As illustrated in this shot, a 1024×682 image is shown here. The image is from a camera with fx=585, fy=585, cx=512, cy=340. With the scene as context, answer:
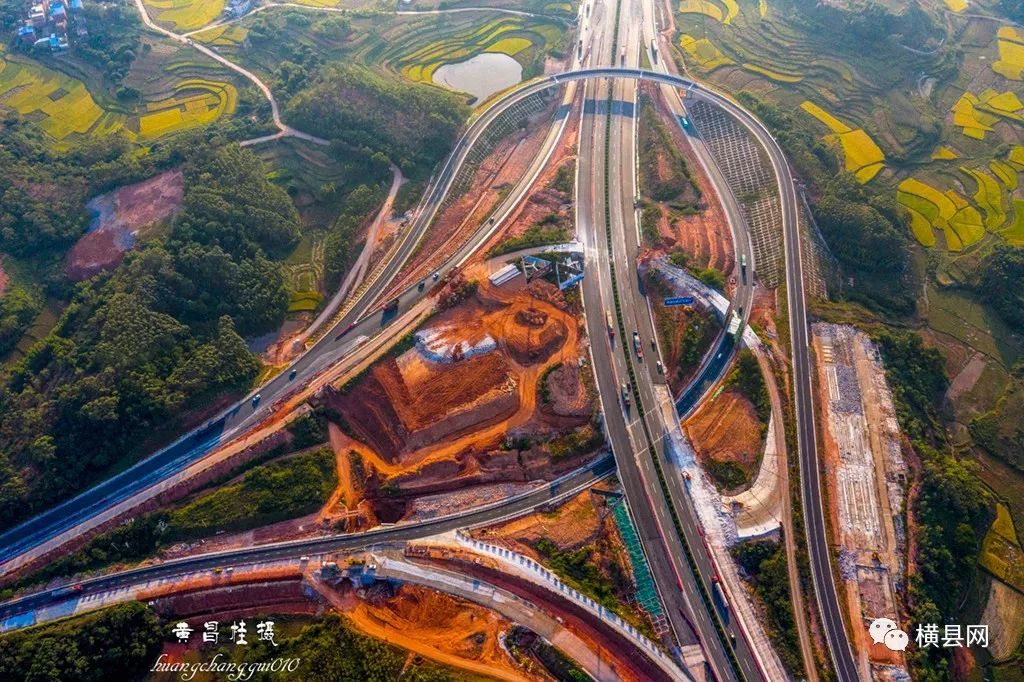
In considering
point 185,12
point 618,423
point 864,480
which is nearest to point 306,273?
point 618,423

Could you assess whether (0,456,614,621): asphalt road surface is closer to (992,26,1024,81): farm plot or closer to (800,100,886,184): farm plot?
(800,100,886,184): farm plot

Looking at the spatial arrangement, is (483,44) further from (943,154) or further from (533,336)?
(943,154)

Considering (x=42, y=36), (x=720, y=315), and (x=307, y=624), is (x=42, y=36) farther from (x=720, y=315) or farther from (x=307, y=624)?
(x=720, y=315)

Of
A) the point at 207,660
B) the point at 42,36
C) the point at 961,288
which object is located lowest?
the point at 207,660

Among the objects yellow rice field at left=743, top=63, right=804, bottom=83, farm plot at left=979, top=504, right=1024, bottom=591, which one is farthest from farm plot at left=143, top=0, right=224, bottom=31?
farm plot at left=979, top=504, right=1024, bottom=591

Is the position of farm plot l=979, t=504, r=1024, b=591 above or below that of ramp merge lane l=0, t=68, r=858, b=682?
below

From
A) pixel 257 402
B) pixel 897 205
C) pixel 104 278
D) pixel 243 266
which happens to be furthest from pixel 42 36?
pixel 897 205
